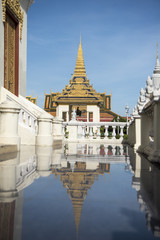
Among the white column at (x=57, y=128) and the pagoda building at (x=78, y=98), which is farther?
the pagoda building at (x=78, y=98)

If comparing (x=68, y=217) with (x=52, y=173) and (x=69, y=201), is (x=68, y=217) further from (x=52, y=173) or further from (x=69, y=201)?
(x=52, y=173)

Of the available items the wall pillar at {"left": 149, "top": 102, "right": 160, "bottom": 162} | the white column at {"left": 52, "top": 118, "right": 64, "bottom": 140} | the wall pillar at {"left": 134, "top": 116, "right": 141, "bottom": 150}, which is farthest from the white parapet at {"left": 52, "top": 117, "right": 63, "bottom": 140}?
the wall pillar at {"left": 149, "top": 102, "right": 160, "bottom": 162}

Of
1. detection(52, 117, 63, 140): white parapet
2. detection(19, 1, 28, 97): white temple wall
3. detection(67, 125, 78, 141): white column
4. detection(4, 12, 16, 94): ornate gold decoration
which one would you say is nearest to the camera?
detection(4, 12, 16, 94): ornate gold decoration

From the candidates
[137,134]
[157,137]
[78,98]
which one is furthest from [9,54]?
[78,98]

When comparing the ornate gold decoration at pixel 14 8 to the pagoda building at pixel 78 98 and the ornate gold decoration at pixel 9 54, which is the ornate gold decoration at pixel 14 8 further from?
the pagoda building at pixel 78 98

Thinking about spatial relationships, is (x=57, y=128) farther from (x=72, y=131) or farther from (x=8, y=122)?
(x=8, y=122)

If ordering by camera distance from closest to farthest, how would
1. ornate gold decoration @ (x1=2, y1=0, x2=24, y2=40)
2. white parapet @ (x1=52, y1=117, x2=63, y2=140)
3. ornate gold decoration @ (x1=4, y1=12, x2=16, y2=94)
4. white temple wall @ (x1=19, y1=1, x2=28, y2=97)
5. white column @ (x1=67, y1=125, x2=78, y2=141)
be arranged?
1. ornate gold decoration @ (x1=2, y1=0, x2=24, y2=40)
2. ornate gold decoration @ (x1=4, y1=12, x2=16, y2=94)
3. white parapet @ (x1=52, y1=117, x2=63, y2=140)
4. white temple wall @ (x1=19, y1=1, x2=28, y2=97)
5. white column @ (x1=67, y1=125, x2=78, y2=141)

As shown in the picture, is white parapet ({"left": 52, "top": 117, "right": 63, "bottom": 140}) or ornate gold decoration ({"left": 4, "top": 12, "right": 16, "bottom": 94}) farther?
white parapet ({"left": 52, "top": 117, "right": 63, "bottom": 140})

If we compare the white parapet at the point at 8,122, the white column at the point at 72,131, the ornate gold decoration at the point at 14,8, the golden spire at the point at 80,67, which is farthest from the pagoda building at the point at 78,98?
the white parapet at the point at 8,122

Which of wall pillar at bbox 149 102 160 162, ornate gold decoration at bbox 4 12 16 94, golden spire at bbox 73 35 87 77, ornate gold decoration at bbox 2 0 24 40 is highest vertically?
golden spire at bbox 73 35 87 77

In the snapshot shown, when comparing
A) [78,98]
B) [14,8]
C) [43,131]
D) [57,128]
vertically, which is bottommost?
[43,131]

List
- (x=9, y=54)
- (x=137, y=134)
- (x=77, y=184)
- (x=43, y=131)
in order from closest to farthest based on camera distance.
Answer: (x=77, y=184), (x=137, y=134), (x=43, y=131), (x=9, y=54)

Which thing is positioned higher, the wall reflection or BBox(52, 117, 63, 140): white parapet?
BBox(52, 117, 63, 140): white parapet

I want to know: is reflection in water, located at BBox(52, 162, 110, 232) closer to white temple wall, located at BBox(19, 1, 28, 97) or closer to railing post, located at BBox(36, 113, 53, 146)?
railing post, located at BBox(36, 113, 53, 146)
